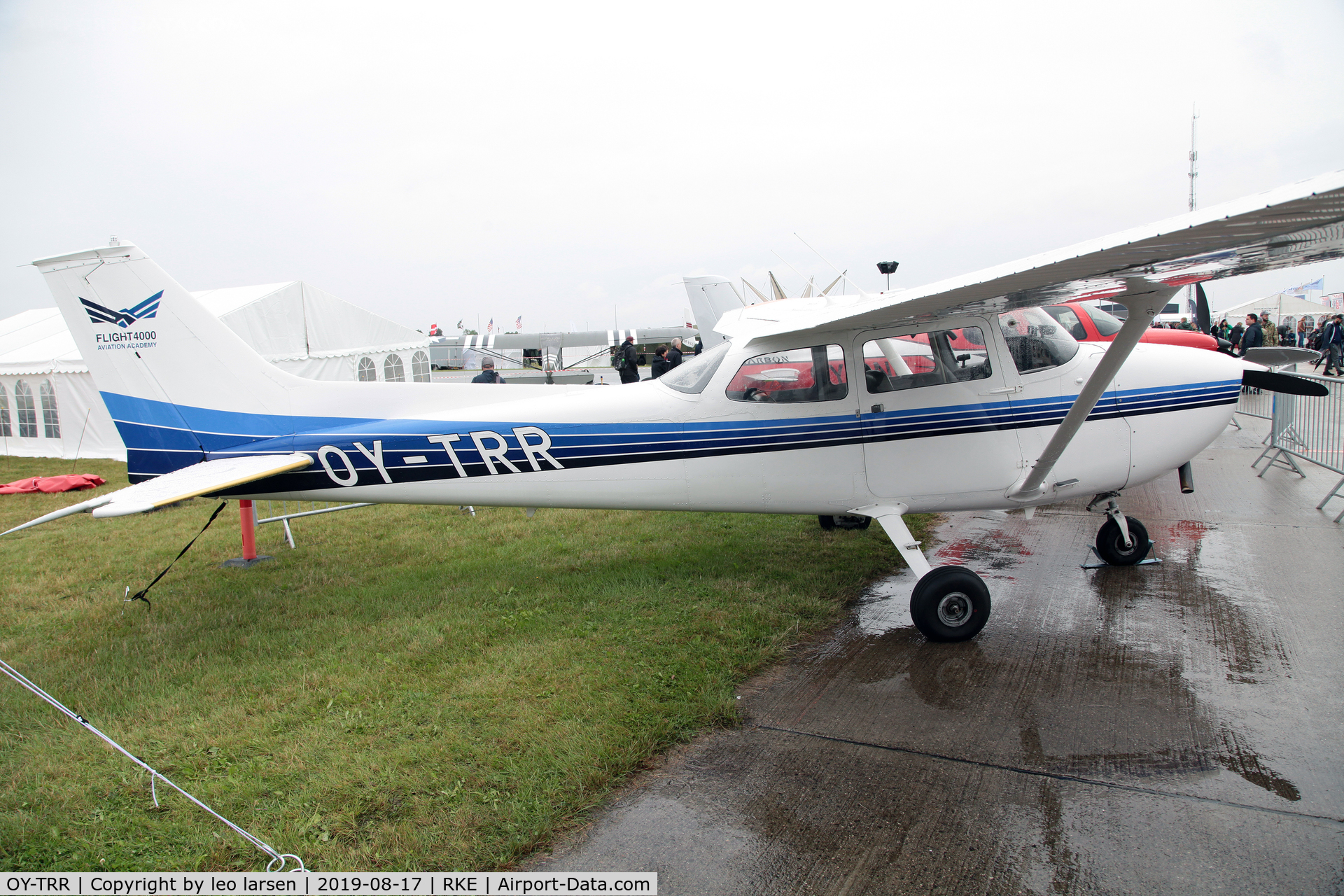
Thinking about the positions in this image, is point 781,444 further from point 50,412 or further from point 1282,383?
point 50,412

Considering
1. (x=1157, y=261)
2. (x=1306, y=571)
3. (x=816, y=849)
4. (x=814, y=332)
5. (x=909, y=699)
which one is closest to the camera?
(x=816, y=849)

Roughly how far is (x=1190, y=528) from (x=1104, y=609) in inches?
109

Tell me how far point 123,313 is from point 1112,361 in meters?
6.62

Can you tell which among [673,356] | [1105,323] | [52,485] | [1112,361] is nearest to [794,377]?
[1112,361]

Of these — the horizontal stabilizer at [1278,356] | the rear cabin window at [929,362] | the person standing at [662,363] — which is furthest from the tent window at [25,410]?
the horizontal stabilizer at [1278,356]

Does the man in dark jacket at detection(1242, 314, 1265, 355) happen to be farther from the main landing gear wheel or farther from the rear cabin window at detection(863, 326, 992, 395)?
the rear cabin window at detection(863, 326, 992, 395)

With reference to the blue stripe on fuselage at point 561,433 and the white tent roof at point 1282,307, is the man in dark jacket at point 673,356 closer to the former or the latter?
the blue stripe on fuselage at point 561,433

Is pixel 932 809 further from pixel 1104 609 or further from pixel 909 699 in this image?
pixel 1104 609

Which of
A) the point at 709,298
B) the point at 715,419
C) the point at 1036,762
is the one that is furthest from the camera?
the point at 709,298

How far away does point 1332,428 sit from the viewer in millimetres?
9570

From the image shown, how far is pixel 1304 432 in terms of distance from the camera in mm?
9773

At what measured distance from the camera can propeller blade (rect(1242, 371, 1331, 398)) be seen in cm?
584

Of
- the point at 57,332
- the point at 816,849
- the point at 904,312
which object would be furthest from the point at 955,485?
the point at 57,332

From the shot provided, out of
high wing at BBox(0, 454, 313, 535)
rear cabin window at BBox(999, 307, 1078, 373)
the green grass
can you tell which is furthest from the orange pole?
rear cabin window at BBox(999, 307, 1078, 373)
